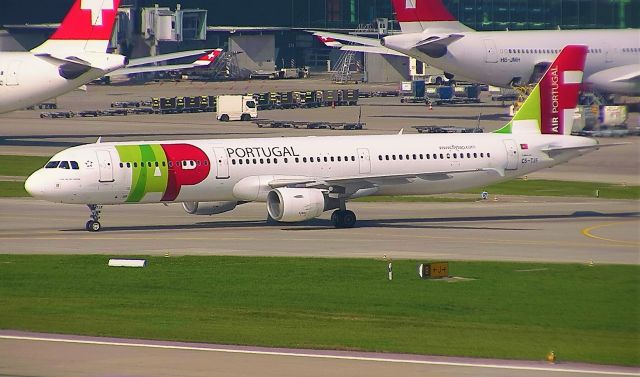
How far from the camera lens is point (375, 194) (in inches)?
2394

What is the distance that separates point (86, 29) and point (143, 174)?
39.1 meters

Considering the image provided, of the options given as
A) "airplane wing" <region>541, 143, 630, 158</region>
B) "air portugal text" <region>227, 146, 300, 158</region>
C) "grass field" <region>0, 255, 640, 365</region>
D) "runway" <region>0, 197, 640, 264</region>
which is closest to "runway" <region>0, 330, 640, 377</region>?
"grass field" <region>0, 255, 640, 365</region>

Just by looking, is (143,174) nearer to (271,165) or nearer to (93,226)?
(93,226)

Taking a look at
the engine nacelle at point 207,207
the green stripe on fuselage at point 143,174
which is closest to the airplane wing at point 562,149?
the engine nacelle at point 207,207

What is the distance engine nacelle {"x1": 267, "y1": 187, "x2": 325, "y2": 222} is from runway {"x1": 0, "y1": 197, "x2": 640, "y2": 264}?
83 cm

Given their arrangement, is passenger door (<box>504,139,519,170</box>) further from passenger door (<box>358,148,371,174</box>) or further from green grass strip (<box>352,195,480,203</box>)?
green grass strip (<box>352,195,480,203</box>)

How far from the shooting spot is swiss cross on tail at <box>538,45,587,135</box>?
6462 cm

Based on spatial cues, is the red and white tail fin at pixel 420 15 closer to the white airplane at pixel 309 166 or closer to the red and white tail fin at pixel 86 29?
the red and white tail fin at pixel 86 29

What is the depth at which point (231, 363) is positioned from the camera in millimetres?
31625

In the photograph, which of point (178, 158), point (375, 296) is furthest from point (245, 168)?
point (375, 296)

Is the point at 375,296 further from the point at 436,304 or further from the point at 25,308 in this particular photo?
the point at 25,308

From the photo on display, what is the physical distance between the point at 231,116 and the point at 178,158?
220ft

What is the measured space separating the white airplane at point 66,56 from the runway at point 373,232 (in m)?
24.4

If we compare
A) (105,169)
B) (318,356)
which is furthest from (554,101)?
(318,356)
